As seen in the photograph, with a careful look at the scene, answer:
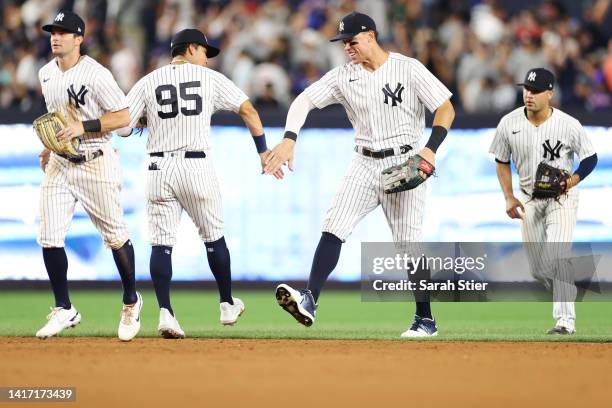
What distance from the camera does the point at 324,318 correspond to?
12.1 m

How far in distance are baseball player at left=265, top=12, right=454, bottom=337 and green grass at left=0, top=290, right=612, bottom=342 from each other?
1.03 metres

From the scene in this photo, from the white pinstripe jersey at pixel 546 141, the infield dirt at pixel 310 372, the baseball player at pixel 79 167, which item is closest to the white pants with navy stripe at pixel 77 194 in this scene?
the baseball player at pixel 79 167

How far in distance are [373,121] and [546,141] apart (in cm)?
183

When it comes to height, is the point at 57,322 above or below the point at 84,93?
below

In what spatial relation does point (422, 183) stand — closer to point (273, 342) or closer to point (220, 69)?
point (273, 342)

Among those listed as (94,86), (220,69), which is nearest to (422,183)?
(94,86)

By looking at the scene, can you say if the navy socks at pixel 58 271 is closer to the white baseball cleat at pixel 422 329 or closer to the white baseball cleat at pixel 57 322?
the white baseball cleat at pixel 57 322

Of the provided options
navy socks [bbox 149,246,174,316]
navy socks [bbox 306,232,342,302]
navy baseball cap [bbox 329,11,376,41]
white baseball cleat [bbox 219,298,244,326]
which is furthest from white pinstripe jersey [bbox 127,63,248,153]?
white baseball cleat [bbox 219,298,244,326]

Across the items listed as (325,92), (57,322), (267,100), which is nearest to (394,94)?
(325,92)

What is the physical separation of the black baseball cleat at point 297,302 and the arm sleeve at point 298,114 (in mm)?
1273

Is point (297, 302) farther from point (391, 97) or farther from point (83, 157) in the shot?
point (83, 157)

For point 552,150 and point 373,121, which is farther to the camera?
point 552,150

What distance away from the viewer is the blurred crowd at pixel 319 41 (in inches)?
645

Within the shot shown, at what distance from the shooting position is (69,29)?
372 inches
